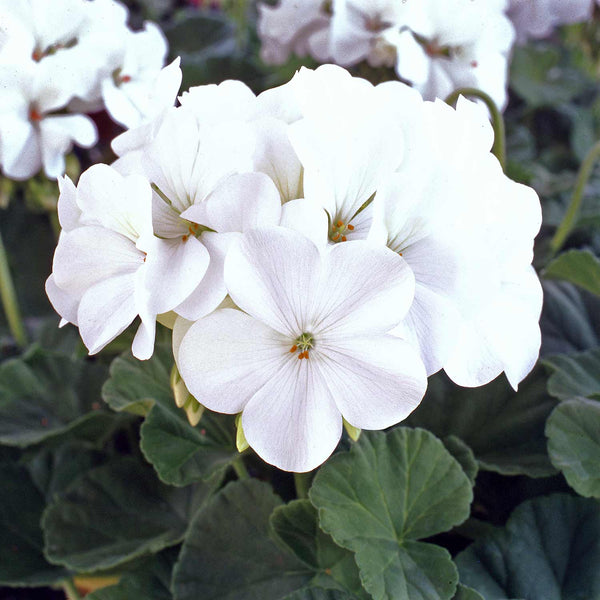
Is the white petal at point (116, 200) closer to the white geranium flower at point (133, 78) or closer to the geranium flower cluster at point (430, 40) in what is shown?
the white geranium flower at point (133, 78)

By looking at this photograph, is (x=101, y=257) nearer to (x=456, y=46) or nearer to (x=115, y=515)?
(x=115, y=515)

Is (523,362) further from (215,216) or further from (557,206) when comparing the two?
(557,206)

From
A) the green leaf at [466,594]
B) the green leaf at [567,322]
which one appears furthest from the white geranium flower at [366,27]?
the green leaf at [466,594]

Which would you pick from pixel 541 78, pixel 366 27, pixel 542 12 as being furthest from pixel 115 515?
pixel 541 78

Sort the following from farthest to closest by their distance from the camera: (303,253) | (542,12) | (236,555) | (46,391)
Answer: (542,12), (46,391), (236,555), (303,253)

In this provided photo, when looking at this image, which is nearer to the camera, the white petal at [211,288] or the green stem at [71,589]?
the white petal at [211,288]
